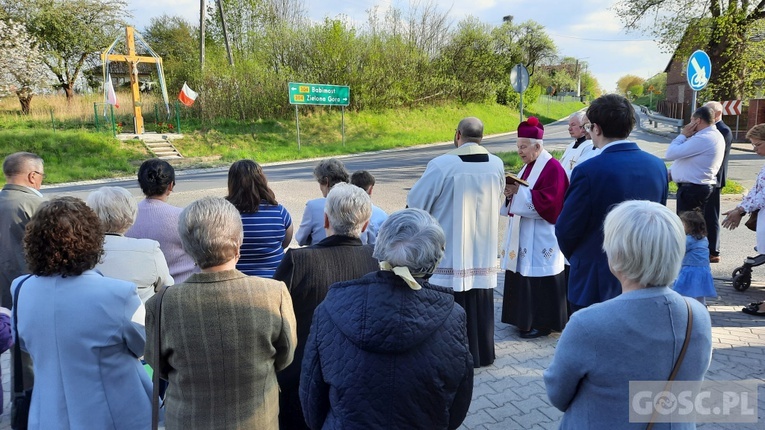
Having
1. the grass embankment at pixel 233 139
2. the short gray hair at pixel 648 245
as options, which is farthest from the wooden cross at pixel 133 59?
the short gray hair at pixel 648 245

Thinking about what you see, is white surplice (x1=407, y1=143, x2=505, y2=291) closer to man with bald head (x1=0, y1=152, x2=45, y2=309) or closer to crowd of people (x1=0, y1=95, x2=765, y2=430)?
crowd of people (x1=0, y1=95, x2=765, y2=430)

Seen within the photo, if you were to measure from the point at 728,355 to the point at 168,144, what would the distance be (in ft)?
76.1

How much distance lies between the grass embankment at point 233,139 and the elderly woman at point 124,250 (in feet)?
55.5

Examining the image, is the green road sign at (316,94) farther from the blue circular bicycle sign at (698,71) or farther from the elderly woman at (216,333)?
the elderly woman at (216,333)

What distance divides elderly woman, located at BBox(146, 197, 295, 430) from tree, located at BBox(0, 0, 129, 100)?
33.1m

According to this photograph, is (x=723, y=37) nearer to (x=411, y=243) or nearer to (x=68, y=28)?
(x=411, y=243)

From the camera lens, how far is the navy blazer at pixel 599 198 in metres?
3.21

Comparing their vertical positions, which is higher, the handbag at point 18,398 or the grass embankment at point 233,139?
the grass embankment at point 233,139

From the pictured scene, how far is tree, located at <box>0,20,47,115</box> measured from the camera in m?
24.9

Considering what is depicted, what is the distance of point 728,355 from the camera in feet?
14.4

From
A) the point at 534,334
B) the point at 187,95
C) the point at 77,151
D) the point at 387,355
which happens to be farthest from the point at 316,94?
the point at 387,355

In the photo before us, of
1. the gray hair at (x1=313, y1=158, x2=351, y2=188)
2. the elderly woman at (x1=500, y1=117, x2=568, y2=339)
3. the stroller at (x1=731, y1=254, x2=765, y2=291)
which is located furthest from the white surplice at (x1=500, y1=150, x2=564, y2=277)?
the stroller at (x1=731, y1=254, x2=765, y2=291)

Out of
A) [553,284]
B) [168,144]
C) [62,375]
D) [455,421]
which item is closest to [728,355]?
[553,284]

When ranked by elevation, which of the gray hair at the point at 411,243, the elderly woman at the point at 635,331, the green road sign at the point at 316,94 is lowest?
the elderly woman at the point at 635,331
